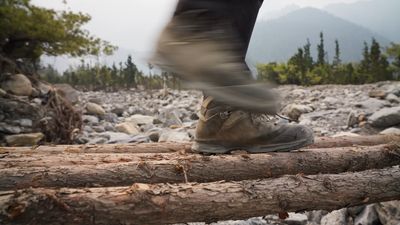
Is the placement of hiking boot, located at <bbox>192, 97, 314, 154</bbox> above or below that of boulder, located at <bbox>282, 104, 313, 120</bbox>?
above

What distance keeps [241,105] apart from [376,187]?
2.98 feet

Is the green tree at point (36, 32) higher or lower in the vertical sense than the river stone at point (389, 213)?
higher

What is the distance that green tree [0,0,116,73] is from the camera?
36.9 feet

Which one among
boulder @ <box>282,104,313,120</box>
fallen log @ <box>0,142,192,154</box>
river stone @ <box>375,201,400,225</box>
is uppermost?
fallen log @ <box>0,142,192,154</box>

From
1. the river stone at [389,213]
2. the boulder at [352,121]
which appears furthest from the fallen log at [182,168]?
the boulder at [352,121]

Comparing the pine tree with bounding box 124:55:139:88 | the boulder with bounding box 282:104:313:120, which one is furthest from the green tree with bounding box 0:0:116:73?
the pine tree with bounding box 124:55:139:88

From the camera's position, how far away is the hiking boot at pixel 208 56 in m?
1.28

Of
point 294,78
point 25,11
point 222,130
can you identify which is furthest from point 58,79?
point 222,130

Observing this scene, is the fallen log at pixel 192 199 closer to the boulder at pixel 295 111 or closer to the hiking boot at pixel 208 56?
the hiking boot at pixel 208 56

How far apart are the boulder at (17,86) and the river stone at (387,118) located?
707 centimetres

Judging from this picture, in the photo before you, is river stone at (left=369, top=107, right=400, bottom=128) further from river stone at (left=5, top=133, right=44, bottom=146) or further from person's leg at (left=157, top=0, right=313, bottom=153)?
river stone at (left=5, top=133, right=44, bottom=146)

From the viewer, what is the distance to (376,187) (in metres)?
1.74

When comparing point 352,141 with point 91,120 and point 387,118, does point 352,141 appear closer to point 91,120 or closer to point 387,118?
point 387,118

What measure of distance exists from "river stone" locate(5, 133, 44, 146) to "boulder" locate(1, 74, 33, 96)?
1546 mm
